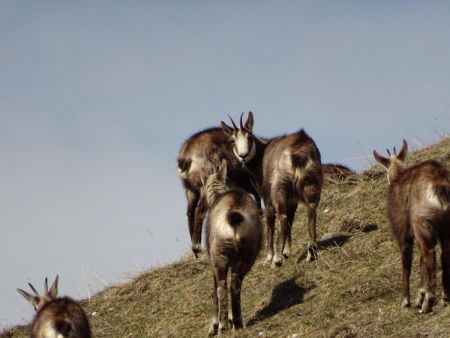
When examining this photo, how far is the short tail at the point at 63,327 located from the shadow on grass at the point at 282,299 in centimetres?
276

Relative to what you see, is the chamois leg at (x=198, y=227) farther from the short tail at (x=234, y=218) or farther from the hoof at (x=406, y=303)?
the hoof at (x=406, y=303)

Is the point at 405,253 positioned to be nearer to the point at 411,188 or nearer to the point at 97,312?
the point at 411,188

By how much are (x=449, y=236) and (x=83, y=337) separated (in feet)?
14.5

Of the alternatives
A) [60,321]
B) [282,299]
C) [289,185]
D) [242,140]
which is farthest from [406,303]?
[242,140]

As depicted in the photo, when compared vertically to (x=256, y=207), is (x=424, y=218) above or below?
below

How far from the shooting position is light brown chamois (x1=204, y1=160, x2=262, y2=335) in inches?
491

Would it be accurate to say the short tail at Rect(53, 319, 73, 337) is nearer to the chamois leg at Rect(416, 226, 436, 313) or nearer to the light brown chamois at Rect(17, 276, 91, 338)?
the light brown chamois at Rect(17, 276, 91, 338)

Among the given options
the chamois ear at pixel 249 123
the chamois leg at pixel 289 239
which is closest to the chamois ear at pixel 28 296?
the chamois leg at pixel 289 239

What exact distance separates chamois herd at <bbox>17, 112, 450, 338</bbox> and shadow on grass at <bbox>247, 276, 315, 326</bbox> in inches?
24.4

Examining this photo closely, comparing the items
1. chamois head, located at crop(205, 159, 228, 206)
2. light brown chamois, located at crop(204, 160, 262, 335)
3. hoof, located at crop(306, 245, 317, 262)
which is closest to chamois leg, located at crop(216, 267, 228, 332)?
light brown chamois, located at crop(204, 160, 262, 335)

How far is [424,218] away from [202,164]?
690 centimetres

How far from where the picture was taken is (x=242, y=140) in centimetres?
1688

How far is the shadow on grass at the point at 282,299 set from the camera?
1343cm

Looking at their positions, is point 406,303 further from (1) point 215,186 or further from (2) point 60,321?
(2) point 60,321
